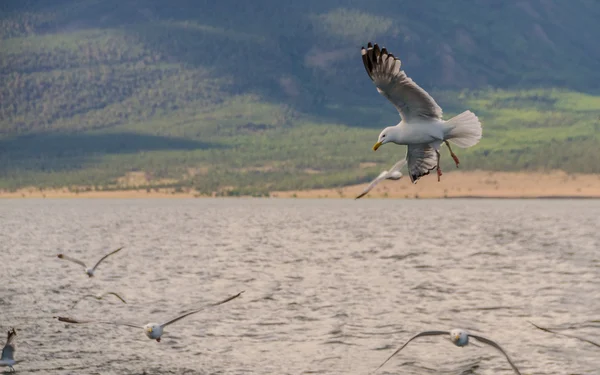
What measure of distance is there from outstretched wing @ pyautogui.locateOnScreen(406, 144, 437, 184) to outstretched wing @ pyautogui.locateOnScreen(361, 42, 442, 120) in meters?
0.93

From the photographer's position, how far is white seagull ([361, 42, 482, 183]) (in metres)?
25.0

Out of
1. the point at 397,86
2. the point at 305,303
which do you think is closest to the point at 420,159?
the point at 397,86

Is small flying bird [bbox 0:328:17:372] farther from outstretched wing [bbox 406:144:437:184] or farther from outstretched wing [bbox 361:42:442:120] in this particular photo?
outstretched wing [bbox 361:42:442:120]

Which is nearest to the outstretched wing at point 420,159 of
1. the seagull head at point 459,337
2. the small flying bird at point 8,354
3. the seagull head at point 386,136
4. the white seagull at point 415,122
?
the white seagull at point 415,122

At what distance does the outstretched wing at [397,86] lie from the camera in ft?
81.7

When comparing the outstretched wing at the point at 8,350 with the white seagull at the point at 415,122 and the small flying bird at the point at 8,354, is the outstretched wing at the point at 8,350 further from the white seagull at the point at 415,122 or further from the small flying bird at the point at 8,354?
the white seagull at the point at 415,122

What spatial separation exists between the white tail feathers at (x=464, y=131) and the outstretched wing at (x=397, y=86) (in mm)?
440

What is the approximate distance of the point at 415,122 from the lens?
1023 inches

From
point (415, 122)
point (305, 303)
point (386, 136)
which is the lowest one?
point (305, 303)

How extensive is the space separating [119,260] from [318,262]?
2064cm

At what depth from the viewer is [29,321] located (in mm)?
58500

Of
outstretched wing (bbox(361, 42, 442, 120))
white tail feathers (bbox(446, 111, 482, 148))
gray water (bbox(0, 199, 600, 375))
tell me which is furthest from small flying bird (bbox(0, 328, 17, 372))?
white tail feathers (bbox(446, 111, 482, 148))

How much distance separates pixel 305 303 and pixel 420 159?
1710 inches

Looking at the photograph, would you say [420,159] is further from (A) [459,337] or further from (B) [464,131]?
(A) [459,337]
